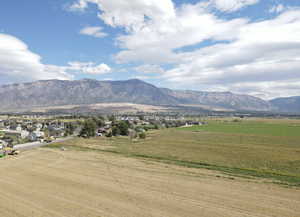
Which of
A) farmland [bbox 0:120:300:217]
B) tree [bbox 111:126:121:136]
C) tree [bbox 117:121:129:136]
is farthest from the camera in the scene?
tree [bbox 117:121:129:136]

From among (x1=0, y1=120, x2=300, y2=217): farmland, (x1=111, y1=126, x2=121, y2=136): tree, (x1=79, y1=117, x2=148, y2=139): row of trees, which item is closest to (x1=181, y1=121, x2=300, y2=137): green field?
(x1=79, y1=117, x2=148, y2=139): row of trees

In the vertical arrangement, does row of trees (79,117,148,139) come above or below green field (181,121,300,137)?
above

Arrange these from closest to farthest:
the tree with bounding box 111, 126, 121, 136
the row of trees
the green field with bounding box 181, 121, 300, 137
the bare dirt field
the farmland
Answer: the bare dirt field < the farmland < the row of trees < the tree with bounding box 111, 126, 121, 136 < the green field with bounding box 181, 121, 300, 137

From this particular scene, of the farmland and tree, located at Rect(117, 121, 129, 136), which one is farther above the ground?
the farmland

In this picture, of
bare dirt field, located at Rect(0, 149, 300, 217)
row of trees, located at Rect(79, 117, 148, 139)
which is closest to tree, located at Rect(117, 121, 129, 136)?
row of trees, located at Rect(79, 117, 148, 139)

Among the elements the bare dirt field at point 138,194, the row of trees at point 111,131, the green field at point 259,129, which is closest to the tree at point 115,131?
the row of trees at point 111,131

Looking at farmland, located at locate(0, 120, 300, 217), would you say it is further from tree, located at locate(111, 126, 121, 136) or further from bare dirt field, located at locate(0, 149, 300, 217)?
tree, located at locate(111, 126, 121, 136)

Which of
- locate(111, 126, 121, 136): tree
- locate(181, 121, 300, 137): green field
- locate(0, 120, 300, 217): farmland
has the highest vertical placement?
locate(0, 120, 300, 217): farmland

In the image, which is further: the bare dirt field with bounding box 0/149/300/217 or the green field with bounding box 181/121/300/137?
the green field with bounding box 181/121/300/137

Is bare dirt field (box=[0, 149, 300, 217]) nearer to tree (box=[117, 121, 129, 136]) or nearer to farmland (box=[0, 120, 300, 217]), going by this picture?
farmland (box=[0, 120, 300, 217])

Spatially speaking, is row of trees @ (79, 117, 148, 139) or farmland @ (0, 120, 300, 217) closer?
farmland @ (0, 120, 300, 217)

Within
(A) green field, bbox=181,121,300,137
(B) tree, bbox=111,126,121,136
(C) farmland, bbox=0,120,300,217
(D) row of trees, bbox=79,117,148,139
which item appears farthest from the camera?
(A) green field, bbox=181,121,300,137
